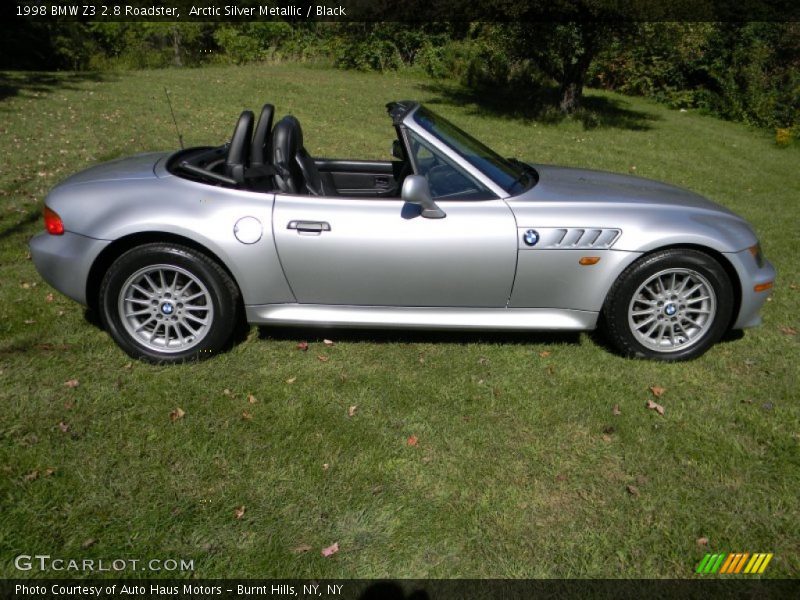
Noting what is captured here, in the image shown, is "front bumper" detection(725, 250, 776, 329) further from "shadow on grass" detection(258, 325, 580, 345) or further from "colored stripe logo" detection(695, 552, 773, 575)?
"colored stripe logo" detection(695, 552, 773, 575)

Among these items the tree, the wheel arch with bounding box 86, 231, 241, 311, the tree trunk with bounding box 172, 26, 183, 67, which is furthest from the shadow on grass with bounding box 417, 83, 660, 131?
the wheel arch with bounding box 86, 231, 241, 311

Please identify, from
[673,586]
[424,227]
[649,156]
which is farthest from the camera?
[649,156]

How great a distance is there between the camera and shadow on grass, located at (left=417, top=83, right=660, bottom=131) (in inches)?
602

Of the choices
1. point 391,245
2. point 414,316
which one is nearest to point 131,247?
point 391,245

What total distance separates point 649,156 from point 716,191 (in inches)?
99.6

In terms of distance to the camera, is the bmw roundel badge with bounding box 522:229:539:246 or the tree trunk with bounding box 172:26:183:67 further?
the tree trunk with bounding box 172:26:183:67

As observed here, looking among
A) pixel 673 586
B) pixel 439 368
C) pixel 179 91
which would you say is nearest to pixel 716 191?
pixel 439 368

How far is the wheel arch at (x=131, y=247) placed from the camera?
3859 millimetres

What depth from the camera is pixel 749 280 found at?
4.02 m

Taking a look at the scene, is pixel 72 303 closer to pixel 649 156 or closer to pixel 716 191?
pixel 716 191

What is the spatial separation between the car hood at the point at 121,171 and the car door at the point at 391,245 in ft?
3.28

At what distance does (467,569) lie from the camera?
2.64 m

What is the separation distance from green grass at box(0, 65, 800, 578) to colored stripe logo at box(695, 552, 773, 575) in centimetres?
4

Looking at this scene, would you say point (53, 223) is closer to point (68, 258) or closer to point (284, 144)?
point (68, 258)
